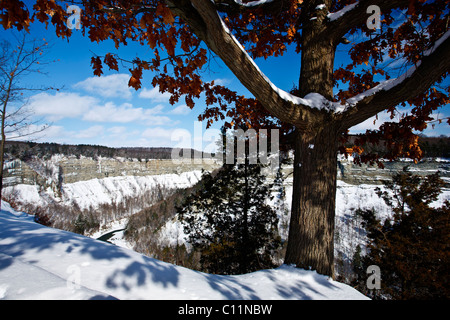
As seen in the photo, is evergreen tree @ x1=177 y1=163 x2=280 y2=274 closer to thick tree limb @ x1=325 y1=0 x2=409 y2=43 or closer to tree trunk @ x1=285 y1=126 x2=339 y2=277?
tree trunk @ x1=285 y1=126 x2=339 y2=277

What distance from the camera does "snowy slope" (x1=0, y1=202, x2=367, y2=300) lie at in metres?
1.51

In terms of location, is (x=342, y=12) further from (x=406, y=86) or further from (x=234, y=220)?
(x=234, y=220)

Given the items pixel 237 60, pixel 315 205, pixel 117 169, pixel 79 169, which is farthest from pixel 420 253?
pixel 117 169

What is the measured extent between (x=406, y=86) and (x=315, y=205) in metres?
1.94

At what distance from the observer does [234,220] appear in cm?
1054

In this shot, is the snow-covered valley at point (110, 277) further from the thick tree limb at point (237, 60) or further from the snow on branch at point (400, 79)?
the snow on branch at point (400, 79)

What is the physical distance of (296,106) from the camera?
2.57 metres

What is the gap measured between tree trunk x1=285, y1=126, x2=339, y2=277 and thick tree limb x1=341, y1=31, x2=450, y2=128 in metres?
0.40

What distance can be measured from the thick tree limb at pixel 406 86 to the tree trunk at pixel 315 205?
15.6 inches

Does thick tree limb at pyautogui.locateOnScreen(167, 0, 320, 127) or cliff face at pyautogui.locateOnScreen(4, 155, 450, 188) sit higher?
thick tree limb at pyautogui.locateOnScreen(167, 0, 320, 127)

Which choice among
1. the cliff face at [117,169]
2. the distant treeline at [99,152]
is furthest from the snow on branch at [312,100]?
the distant treeline at [99,152]

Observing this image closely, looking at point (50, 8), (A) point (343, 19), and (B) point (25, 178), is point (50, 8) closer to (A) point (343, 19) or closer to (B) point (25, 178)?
(A) point (343, 19)

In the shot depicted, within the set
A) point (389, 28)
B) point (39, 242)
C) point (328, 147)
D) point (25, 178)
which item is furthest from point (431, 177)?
point (25, 178)

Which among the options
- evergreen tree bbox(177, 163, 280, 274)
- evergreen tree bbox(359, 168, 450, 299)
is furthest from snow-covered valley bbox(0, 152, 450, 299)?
evergreen tree bbox(359, 168, 450, 299)
